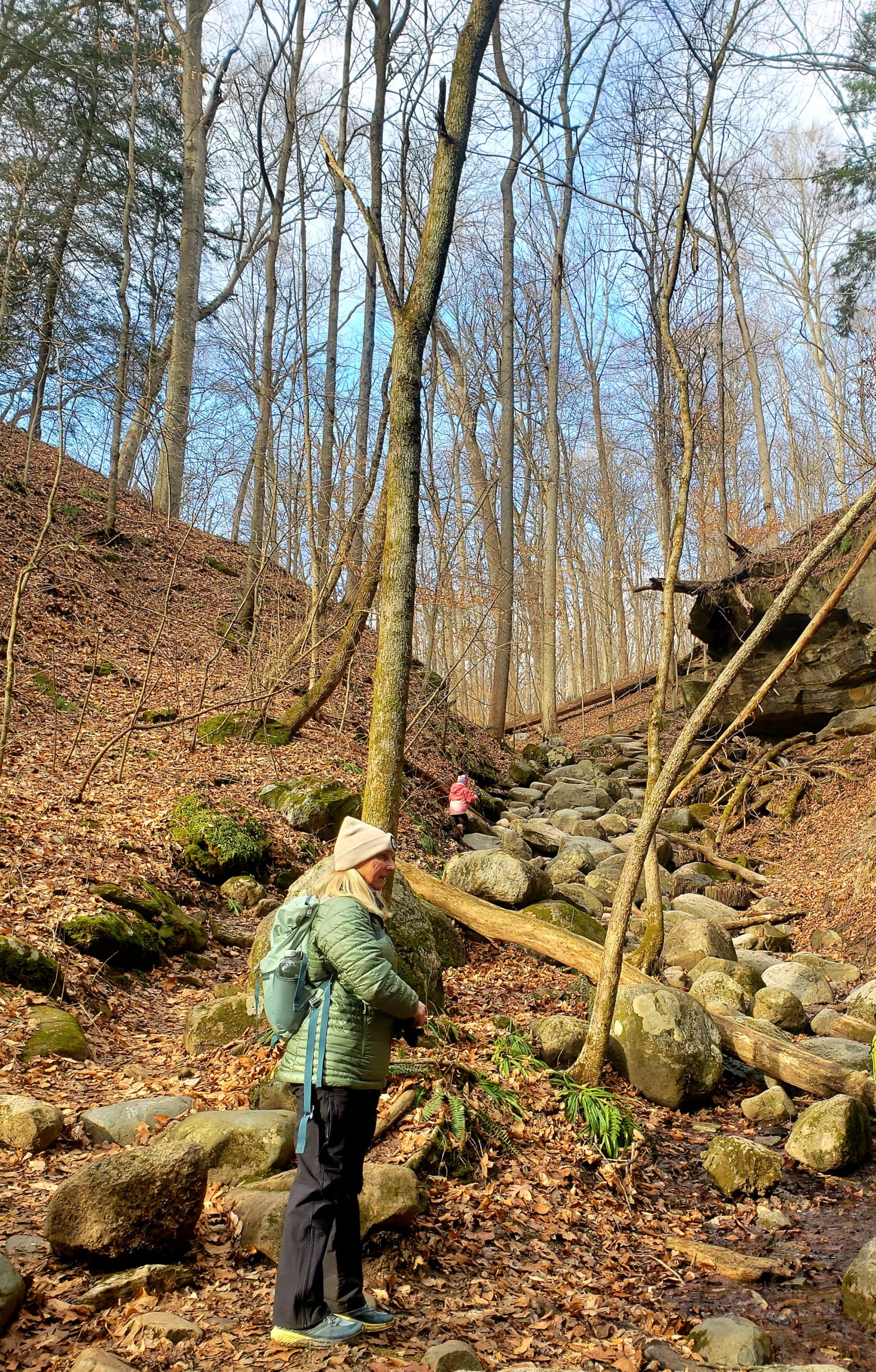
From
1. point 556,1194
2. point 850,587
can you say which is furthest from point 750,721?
point 556,1194

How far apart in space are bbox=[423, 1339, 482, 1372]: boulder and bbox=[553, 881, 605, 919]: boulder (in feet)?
20.5

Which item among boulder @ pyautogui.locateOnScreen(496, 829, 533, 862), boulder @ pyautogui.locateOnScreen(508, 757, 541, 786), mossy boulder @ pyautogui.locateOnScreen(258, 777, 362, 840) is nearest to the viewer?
mossy boulder @ pyautogui.locateOnScreen(258, 777, 362, 840)

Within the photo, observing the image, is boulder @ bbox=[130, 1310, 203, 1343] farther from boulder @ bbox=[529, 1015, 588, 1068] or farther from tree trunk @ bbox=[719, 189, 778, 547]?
tree trunk @ bbox=[719, 189, 778, 547]

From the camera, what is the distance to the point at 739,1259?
14.0 feet

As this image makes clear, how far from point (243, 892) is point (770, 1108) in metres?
5.08

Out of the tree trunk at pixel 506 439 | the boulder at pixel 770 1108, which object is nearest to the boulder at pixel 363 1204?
the boulder at pixel 770 1108

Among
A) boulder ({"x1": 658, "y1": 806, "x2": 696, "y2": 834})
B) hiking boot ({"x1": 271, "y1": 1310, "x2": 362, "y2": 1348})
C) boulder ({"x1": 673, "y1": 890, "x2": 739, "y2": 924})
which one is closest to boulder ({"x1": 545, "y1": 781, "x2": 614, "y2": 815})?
boulder ({"x1": 658, "y1": 806, "x2": 696, "y2": 834})

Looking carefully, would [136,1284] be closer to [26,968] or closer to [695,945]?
[26,968]

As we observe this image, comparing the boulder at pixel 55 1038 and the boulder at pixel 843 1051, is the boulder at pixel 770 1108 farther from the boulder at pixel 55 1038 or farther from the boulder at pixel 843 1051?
the boulder at pixel 55 1038

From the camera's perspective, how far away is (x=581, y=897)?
9.93m

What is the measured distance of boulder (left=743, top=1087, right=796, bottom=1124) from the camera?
602 centimetres

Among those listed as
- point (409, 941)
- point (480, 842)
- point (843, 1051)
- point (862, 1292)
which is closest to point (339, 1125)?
point (862, 1292)

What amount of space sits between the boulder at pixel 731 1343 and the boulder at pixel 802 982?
496cm

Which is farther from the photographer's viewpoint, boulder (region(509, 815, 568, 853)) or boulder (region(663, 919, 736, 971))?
boulder (region(509, 815, 568, 853))
